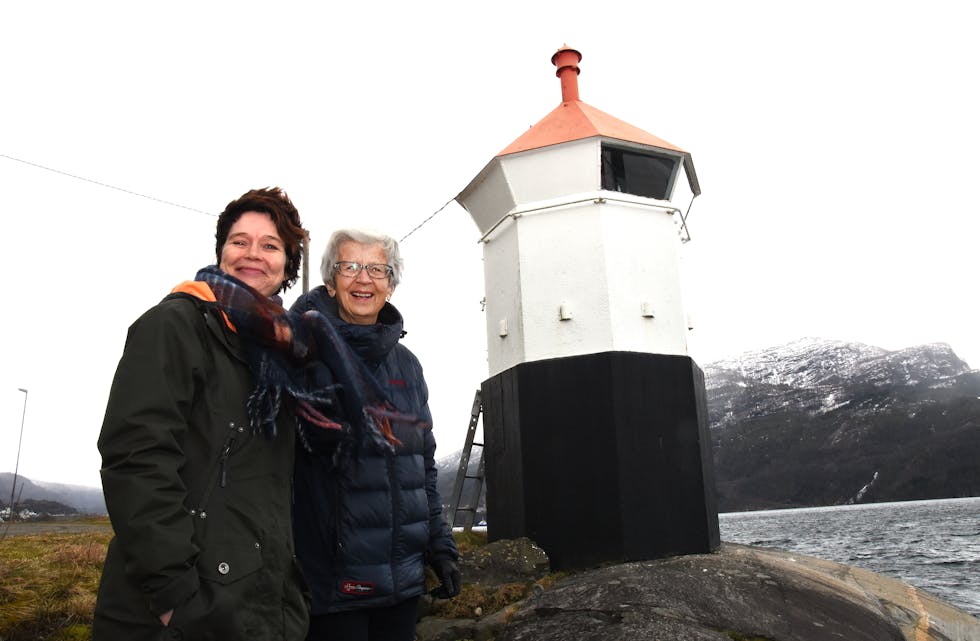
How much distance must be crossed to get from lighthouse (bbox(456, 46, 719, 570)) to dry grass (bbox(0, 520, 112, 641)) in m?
4.66

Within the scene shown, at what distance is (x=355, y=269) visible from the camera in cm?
316

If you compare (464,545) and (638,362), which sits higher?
(638,362)

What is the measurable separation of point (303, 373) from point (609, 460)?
Result: 5.67 meters

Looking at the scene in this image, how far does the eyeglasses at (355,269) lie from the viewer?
10.3 ft

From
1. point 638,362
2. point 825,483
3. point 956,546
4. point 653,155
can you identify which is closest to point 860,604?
point 638,362

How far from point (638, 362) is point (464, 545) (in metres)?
3.11

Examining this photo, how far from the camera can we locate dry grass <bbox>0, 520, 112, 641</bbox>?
13.5ft

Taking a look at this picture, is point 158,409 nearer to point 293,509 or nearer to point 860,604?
point 293,509

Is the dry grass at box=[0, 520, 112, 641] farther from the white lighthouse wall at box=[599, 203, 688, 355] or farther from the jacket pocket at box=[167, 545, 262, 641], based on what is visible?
the white lighthouse wall at box=[599, 203, 688, 355]

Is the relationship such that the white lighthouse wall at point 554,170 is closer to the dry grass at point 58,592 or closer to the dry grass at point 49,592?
the dry grass at point 58,592

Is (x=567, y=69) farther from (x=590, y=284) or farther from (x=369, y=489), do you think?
(x=369, y=489)

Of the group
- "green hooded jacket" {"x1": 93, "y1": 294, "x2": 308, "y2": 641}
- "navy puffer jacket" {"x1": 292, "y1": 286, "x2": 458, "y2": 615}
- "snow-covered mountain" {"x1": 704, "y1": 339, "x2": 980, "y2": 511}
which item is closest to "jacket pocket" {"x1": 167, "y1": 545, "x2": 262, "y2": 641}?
"green hooded jacket" {"x1": 93, "y1": 294, "x2": 308, "y2": 641}

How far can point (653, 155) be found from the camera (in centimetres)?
916

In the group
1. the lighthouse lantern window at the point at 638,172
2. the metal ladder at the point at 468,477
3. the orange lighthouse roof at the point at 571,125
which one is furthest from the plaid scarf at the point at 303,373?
the metal ladder at the point at 468,477
